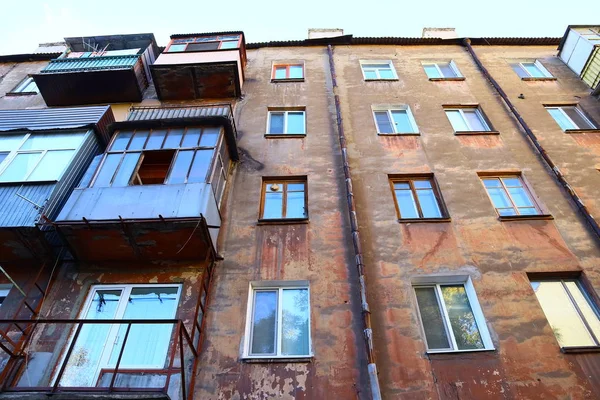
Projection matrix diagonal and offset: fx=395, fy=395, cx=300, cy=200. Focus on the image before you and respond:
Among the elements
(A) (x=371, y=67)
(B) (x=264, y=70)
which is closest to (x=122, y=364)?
(B) (x=264, y=70)

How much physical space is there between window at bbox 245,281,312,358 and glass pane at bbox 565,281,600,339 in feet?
16.1

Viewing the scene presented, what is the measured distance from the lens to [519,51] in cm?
1525

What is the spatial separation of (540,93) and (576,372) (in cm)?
972

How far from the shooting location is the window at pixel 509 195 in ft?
29.2

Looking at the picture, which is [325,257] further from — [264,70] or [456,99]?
[264,70]

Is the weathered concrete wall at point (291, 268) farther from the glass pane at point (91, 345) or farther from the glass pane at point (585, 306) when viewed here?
the glass pane at point (585, 306)

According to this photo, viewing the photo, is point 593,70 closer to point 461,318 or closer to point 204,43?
point 461,318

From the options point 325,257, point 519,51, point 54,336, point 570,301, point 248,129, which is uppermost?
point 519,51

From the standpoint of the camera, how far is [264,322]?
7.11 meters

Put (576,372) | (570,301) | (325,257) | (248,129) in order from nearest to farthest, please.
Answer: (576,372) → (570,301) → (325,257) → (248,129)

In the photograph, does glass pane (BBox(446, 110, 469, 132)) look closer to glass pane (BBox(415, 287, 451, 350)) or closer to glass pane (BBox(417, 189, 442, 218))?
glass pane (BBox(417, 189, 442, 218))

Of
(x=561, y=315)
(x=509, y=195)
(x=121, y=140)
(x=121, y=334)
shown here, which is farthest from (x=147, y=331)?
(x=509, y=195)

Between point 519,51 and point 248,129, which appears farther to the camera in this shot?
point 519,51

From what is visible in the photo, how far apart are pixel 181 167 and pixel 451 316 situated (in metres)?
6.15
